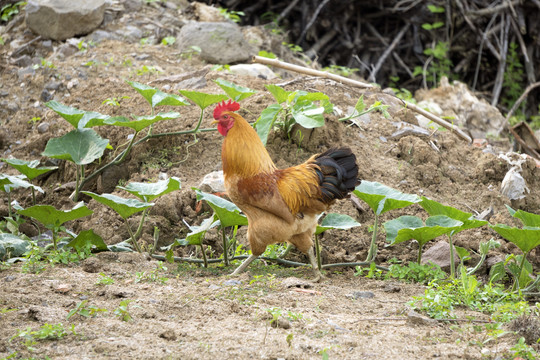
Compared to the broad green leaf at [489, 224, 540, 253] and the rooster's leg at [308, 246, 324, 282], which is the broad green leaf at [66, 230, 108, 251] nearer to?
the rooster's leg at [308, 246, 324, 282]

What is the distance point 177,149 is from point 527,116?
7534mm

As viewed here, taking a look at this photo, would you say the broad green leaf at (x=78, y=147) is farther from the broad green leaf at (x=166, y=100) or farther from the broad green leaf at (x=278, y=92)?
the broad green leaf at (x=278, y=92)

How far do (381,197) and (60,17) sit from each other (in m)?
6.36

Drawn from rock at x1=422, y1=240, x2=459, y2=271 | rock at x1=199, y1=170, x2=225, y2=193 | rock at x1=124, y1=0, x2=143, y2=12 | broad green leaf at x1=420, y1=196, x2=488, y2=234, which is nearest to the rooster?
broad green leaf at x1=420, y1=196, x2=488, y2=234

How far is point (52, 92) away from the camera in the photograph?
7168 mm

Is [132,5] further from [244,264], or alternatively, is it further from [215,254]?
[244,264]

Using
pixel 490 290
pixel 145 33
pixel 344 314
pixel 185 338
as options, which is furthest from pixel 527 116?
pixel 185 338

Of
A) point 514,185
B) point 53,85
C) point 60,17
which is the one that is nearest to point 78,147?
point 53,85

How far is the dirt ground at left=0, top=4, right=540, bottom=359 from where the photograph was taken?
2.91 meters

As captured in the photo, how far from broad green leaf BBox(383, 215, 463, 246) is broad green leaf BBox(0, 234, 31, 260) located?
104 inches

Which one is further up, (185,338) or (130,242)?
(185,338)

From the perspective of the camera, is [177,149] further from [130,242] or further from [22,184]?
[22,184]

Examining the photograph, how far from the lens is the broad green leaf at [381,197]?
414 cm

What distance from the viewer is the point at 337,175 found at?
424 cm
